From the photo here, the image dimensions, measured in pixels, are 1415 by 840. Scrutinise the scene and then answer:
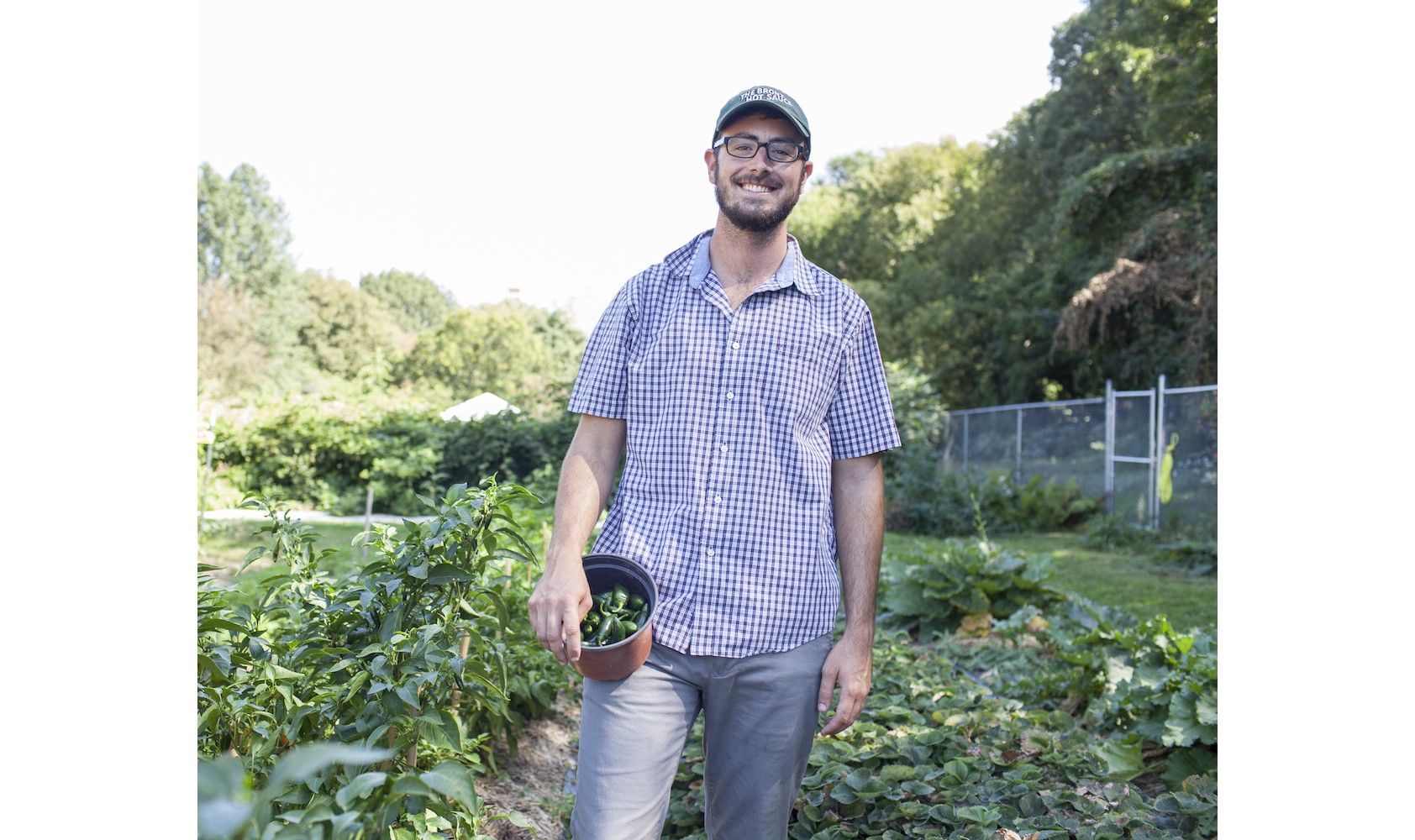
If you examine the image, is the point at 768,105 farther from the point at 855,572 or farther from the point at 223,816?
the point at 223,816

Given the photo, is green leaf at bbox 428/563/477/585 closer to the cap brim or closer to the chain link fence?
the cap brim

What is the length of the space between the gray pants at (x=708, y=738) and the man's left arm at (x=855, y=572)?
5 centimetres

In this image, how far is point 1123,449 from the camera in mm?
12984

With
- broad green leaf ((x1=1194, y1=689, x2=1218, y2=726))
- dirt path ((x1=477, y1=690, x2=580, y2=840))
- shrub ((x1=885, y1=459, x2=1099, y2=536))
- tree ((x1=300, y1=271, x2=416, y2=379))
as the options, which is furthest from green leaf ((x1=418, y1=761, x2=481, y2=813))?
tree ((x1=300, y1=271, x2=416, y2=379))

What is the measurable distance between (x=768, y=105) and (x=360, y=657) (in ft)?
4.19

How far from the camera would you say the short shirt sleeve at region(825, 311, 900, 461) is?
7.61 ft

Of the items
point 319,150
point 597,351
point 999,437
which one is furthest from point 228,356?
point 597,351

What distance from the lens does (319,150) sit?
47844mm

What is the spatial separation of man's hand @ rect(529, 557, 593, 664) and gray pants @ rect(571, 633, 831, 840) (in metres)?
0.16

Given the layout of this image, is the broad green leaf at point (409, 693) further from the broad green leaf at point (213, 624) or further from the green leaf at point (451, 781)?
the green leaf at point (451, 781)
